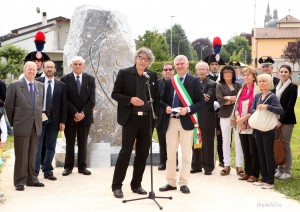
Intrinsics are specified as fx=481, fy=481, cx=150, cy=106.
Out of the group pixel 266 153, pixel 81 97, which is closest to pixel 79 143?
pixel 81 97

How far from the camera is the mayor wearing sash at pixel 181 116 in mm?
6930

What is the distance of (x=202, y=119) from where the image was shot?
8625mm

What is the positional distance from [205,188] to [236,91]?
1993 millimetres

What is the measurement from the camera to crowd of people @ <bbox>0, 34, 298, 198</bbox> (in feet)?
21.9

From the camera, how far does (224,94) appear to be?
331 inches

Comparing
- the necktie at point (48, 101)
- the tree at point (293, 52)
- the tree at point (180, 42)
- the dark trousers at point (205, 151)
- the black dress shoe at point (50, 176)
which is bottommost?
the black dress shoe at point (50, 176)

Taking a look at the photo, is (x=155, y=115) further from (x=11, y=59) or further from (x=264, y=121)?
(x=11, y=59)

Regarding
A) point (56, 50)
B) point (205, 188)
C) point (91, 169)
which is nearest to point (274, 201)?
point (205, 188)

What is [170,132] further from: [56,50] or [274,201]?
[56,50]

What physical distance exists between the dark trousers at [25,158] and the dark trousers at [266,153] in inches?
135

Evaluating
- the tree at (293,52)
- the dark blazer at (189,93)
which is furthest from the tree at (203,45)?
the dark blazer at (189,93)

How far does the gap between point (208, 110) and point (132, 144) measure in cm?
233

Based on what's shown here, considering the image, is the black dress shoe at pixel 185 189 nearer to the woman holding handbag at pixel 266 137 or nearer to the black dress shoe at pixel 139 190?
the black dress shoe at pixel 139 190

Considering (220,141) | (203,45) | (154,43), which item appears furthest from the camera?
(203,45)
